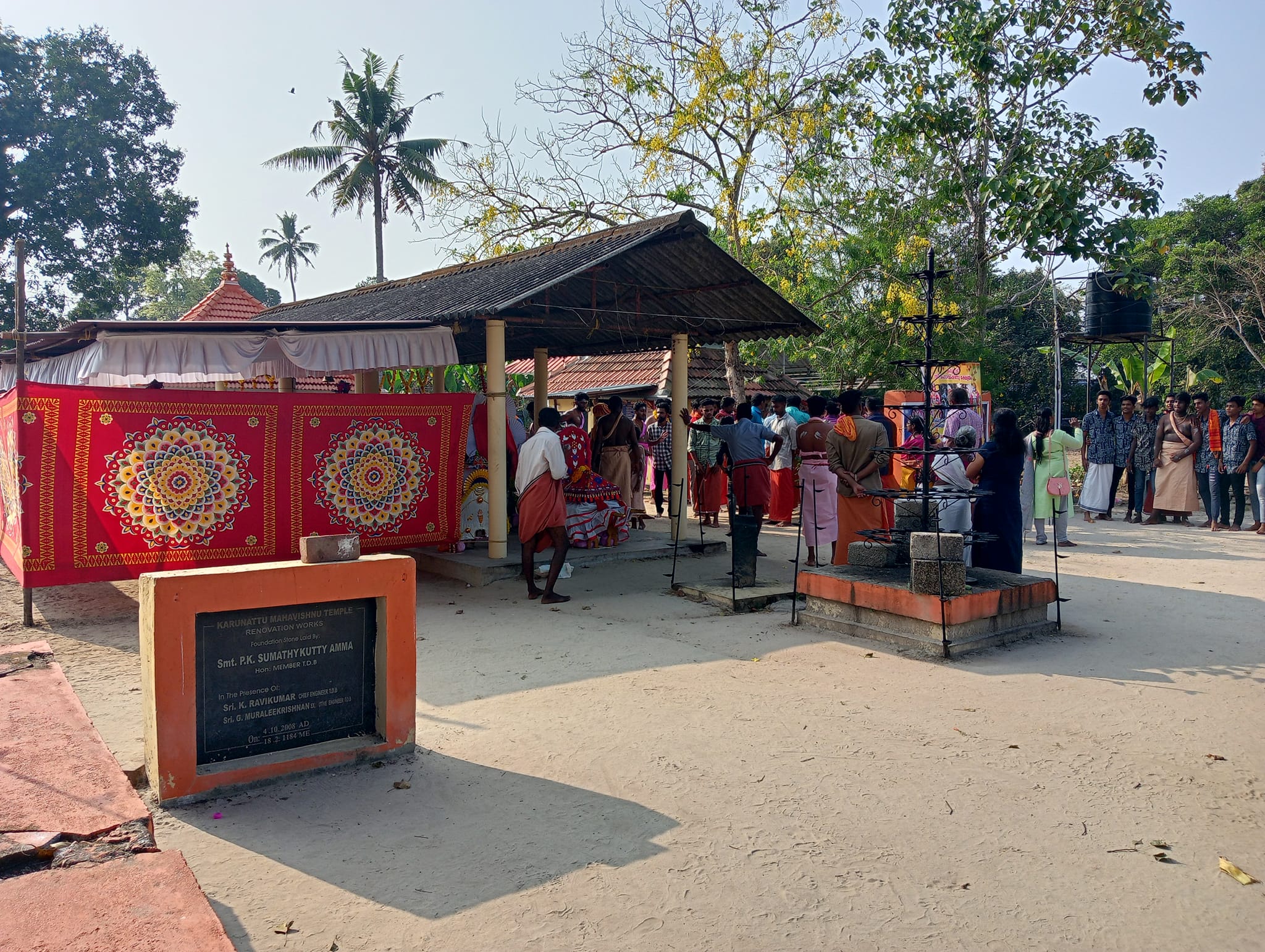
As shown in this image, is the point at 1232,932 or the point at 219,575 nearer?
the point at 1232,932

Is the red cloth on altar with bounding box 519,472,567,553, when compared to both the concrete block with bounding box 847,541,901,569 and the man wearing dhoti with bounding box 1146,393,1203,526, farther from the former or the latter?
the man wearing dhoti with bounding box 1146,393,1203,526

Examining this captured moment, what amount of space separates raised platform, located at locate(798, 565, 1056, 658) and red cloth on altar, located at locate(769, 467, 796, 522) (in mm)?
6123

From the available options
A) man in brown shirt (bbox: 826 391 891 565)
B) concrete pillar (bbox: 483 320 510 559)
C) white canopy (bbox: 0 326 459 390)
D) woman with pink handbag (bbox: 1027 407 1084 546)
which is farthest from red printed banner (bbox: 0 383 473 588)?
woman with pink handbag (bbox: 1027 407 1084 546)

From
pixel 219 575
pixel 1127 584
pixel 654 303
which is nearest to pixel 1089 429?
pixel 1127 584

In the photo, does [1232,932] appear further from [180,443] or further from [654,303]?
[654,303]

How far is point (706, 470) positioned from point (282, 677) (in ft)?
32.2

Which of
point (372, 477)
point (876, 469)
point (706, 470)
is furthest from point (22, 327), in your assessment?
point (706, 470)

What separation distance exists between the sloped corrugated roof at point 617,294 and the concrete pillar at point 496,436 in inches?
11.9

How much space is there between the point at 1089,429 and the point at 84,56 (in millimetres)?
30781

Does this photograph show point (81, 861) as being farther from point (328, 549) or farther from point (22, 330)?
point (22, 330)

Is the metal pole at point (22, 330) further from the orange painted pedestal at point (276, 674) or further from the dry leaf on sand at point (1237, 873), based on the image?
the dry leaf on sand at point (1237, 873)

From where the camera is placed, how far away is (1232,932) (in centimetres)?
317

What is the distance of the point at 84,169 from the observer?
28.8m

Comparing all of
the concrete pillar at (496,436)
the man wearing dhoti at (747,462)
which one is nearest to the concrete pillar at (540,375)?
the concrete pillar at (496,436)
